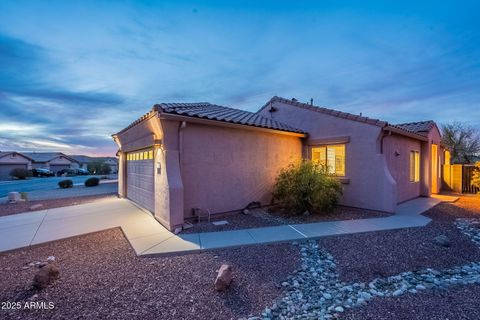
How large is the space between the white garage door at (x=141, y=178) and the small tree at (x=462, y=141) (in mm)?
29826

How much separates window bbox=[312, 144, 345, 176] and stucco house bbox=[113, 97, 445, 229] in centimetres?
5

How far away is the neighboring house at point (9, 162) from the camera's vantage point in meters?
40.6

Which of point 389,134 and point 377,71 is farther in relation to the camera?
point 377,71

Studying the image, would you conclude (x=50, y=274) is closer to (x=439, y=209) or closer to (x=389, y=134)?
(x=389, y=134)

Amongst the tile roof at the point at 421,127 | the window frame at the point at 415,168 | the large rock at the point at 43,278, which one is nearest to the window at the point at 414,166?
the window frame at the point at 415,168

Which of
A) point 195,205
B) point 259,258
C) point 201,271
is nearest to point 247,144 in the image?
point 195,205

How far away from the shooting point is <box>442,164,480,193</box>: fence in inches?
558

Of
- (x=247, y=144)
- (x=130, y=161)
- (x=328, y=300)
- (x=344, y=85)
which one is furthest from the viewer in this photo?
(x=344, y=85)

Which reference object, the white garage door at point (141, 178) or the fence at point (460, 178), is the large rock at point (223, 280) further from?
the fence at point (460, 178)

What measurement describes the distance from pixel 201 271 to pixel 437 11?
13.5m

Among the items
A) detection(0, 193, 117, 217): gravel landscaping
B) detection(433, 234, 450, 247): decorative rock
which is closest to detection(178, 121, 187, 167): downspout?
detection(433, 234, 450, 247): decorative rock

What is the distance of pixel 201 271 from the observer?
13.3ft

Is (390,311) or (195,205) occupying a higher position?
(195,205)

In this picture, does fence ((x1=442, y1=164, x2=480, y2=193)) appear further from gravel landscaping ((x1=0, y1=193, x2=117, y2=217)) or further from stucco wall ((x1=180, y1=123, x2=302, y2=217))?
gravel landscaping ((x1=0, y1=193, x2=117, y2=217))
